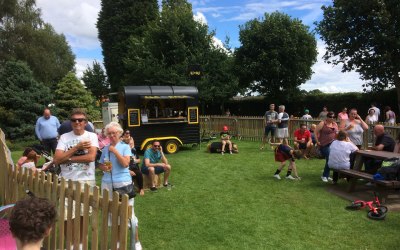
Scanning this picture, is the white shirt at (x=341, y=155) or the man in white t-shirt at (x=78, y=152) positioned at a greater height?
the man in white t-shirt at (x=78, y=152)

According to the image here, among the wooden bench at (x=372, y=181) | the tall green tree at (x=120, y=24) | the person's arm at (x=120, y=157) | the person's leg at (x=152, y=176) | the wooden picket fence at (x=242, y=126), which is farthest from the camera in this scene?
the tall green tree at (x=120, y=24)

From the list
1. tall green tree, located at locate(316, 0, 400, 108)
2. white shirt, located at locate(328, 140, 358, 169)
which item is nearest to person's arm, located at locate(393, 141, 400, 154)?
white shirt, located at locate(328, 140, 358, 169)

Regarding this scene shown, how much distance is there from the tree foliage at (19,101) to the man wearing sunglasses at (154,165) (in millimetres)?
13223

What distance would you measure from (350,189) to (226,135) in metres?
6.86

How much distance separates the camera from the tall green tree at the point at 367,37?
1984 centimetres

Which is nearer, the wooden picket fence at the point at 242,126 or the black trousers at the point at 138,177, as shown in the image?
the black trousers at the point at 138,177

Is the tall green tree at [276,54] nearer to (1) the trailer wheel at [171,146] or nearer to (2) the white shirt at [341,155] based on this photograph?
(1) the trailer wheel at [171,146]

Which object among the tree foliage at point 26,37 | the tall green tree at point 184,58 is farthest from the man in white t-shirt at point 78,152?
the tree foliage at point 26,37

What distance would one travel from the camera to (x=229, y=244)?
5172 mm

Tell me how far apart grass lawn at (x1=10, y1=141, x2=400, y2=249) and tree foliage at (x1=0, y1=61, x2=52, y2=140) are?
12815 mm

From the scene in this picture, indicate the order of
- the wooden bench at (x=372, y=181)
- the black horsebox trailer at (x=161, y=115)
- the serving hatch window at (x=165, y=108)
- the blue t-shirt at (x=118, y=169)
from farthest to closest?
the serving hatch window at (x=165, y=108)
the black horsebox trailer at (x=161, y=115)
the wooden bench at (x=372, y=181)
the blue t-shirt at (x=118, y=169)

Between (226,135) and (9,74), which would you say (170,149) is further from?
(9,74)

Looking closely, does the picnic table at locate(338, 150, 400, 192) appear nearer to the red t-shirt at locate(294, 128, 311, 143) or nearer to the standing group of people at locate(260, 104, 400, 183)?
the standing group of people at locate(260, 104, 400, 183)

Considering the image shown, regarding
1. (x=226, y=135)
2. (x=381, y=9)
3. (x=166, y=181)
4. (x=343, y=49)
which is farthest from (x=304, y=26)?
(x=166, y=181)
